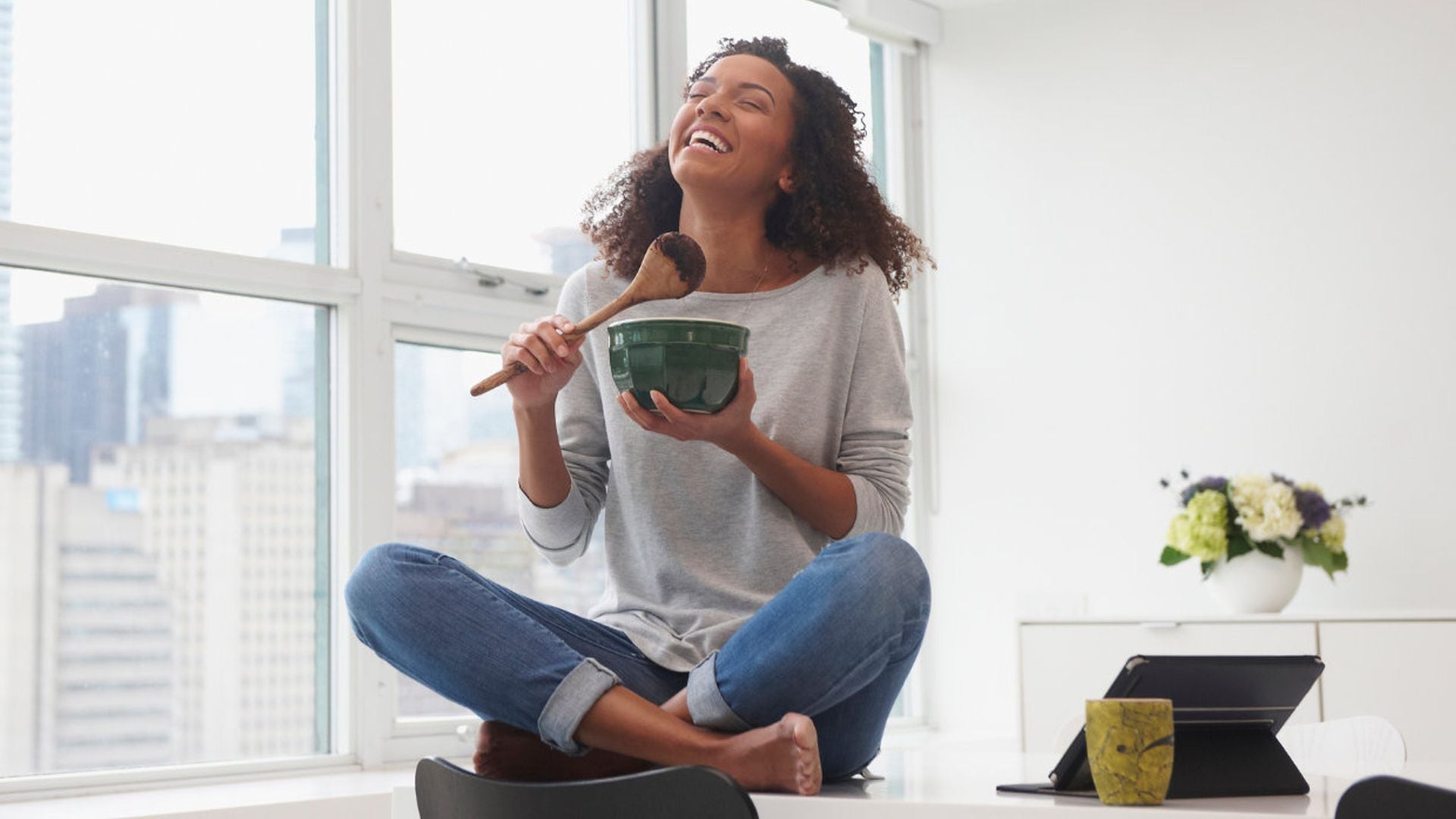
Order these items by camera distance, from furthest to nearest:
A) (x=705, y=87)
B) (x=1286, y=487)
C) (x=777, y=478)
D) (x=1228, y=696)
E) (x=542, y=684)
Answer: (x=1286, y=487), (x=705, y=87), (x=777, y=478), (x=542, y=684), (x=1228, y=696)

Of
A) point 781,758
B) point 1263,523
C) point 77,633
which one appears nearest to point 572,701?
point 781,758

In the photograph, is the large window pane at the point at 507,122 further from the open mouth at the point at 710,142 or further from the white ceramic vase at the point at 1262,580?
the white ceramic vase at the point at 1262,580

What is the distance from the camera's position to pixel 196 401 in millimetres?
2689

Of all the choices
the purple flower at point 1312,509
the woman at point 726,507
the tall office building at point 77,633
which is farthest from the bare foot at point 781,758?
the purple flower at point 1312,509

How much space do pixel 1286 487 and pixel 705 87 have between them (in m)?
2.09

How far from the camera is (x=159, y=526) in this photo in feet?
8.60

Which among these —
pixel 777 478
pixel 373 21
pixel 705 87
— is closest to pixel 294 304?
pixel 373 21

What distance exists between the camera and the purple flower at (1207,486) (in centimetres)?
342

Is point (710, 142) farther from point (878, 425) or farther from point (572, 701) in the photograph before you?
point (572, 701)

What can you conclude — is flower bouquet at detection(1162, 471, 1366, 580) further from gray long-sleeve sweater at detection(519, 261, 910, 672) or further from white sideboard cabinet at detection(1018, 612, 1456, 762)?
gray long-sleeve sweater at detection(519, 261, 910, 672)

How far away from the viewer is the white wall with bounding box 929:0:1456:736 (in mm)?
3588

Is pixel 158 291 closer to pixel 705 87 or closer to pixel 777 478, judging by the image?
pixel 705 87

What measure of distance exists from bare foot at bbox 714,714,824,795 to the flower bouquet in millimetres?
2251

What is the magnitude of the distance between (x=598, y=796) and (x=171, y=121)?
1.89m
